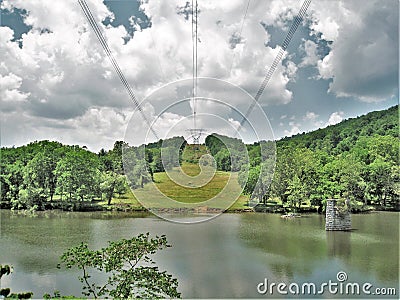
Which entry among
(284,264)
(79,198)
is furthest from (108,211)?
(284,264)

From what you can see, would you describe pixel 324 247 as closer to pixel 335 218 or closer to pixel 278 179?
pixel 335 218

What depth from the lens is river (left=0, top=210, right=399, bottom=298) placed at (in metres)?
8.80

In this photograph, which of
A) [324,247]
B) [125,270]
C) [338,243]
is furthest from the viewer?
[338,243]

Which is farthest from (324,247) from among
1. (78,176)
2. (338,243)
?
(78,176)

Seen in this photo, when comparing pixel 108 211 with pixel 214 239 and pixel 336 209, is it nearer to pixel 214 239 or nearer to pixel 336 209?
pixel 214 239

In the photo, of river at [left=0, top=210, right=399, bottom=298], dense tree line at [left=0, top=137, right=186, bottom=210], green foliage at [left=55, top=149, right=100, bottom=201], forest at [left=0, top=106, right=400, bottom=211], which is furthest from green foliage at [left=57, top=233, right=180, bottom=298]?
green foliage at [left=55, top=149, right=100, bottom=201]

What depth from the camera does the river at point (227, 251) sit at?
880 centimetres

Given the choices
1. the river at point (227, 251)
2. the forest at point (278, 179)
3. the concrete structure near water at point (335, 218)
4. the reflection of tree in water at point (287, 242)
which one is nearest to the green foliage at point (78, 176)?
the forest at point (278, 179)

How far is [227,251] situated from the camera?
1171cm

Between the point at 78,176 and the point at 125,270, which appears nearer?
the point at 125,270

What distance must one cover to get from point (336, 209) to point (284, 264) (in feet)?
20.0

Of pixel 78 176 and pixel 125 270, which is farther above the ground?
pixel 78 176

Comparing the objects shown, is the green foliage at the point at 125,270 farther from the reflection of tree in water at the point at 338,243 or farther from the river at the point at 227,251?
the reflection of tree in water at the point at 338,243

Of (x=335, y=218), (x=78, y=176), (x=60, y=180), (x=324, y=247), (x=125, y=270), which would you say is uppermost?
(x=78, y=176)
